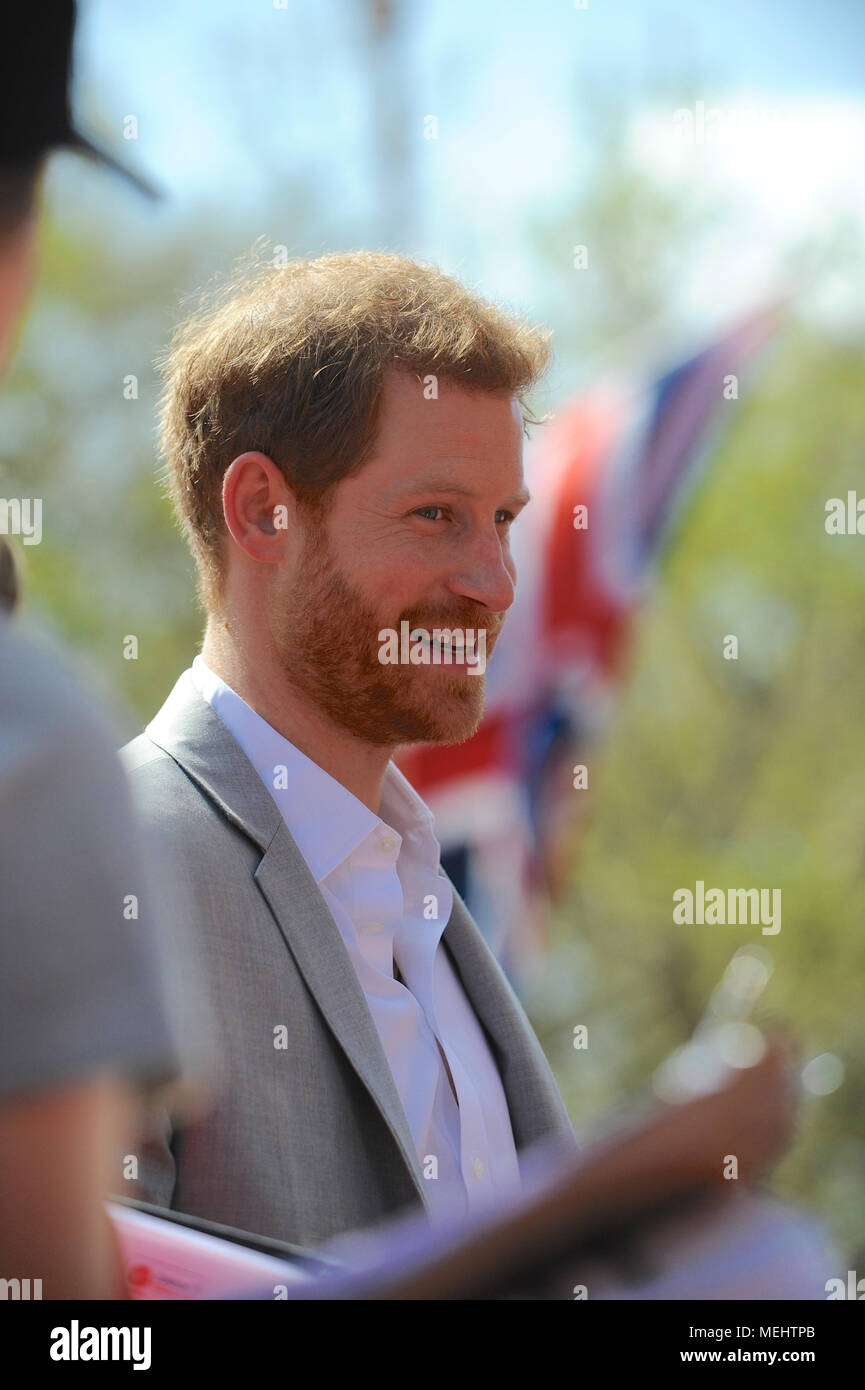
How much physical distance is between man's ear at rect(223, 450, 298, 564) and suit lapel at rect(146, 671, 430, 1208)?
281mm

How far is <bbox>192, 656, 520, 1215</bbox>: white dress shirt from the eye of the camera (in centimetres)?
202

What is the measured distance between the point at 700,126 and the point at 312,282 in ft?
43.8

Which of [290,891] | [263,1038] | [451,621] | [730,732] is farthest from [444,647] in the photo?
[730,732]

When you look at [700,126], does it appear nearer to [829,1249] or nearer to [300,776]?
[300,776]

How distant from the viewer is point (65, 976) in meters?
0.80

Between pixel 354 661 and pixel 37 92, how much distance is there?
1.38m

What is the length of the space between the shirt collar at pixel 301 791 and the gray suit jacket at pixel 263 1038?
0.06 meters

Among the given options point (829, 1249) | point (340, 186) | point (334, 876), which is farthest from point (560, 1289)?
point (340, 186)

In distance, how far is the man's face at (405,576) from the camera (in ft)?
7.45

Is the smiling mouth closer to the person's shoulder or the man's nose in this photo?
the man's nose

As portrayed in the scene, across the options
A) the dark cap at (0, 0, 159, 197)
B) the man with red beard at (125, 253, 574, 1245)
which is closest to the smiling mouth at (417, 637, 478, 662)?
the man with red beard at (125, 253, 574, 1245)

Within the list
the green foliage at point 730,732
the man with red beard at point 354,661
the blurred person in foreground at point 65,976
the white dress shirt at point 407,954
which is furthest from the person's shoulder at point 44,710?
the green foliage at point 730,732

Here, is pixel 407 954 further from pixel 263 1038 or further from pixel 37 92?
pixel 37 92

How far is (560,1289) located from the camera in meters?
0.85
